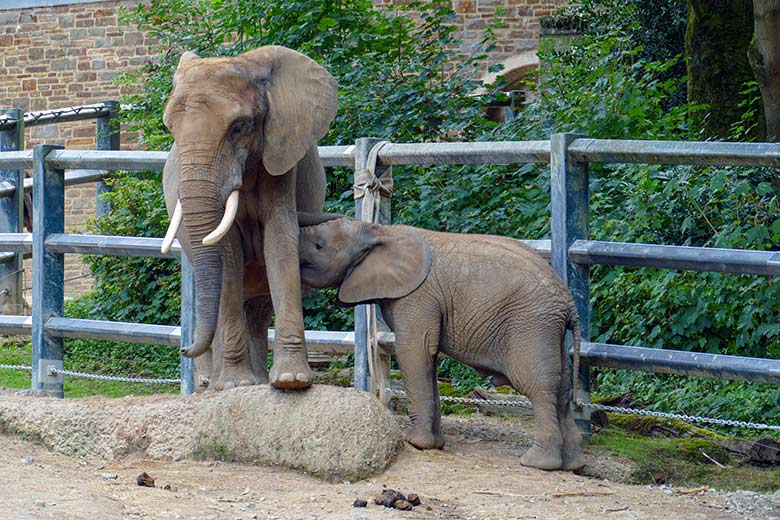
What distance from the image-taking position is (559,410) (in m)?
6.02

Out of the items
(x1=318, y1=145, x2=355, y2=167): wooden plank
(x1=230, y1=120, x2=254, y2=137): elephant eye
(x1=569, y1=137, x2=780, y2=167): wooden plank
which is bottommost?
(x1=318, y1=145, x2=355, y2=167): wooden plank

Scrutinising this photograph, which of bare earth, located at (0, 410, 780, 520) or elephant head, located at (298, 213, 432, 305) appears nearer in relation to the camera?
bare earth, located at (0, 410, 780, 520)

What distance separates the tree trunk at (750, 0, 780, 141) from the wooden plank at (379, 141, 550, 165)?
15.5ft

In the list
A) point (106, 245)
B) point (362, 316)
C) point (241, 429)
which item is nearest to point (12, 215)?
point (106, 245)

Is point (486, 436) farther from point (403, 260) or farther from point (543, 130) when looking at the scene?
point (543, 130)

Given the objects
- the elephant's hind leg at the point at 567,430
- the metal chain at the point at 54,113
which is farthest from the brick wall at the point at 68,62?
the elephant's hind leg at the point at 567,430

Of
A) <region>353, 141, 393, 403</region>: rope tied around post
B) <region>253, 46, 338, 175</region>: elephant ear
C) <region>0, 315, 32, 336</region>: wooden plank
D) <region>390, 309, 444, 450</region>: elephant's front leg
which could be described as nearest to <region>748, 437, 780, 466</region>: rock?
<region>390, 309, 444, 450</region>: elephant's front leg

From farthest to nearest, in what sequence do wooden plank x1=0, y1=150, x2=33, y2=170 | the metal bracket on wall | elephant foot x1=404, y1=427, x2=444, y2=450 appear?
wooden plank x1=0, y1=150, x2=33, y2=170 < the metal bracket on wall < elephant foot x1=404, y1=427, x2=444, y2=450

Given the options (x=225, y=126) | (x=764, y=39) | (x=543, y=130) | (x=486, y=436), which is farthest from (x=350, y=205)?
(x=225, y=126)

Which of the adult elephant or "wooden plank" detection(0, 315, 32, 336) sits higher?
the adult elephant

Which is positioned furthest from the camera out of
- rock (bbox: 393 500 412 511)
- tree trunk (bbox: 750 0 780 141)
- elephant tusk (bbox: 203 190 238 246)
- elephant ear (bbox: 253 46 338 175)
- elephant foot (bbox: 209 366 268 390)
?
tree trunk (bbox: 750 0 780 141)

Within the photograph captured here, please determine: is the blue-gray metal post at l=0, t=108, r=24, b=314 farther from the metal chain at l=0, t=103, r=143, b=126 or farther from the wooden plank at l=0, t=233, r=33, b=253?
the wooden plank at l=0, t=233, r=33, b=253

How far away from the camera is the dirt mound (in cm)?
566

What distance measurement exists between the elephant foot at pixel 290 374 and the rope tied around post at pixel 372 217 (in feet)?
2.98
